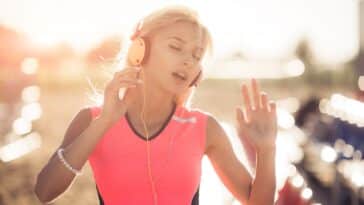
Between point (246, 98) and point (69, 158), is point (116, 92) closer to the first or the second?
point (69, 158)

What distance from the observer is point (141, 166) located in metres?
1.90

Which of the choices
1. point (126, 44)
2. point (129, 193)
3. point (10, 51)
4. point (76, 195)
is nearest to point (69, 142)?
point (129, 193)

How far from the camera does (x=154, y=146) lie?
194 centimetres

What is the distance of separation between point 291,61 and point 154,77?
27.2m

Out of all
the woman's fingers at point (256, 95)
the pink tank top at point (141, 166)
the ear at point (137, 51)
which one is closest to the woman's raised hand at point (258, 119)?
the woman's fingers at point (256, 95)

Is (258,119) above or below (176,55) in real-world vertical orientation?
below

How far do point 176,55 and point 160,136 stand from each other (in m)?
0.17

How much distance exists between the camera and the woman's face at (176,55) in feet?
6.34

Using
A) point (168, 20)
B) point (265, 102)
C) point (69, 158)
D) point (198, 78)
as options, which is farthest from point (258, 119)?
point (69, 158)

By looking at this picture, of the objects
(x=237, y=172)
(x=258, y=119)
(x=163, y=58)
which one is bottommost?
(x=237, y=172)

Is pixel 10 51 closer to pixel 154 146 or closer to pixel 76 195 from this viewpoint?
pixel 76 195

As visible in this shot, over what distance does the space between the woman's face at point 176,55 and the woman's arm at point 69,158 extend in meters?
0.18

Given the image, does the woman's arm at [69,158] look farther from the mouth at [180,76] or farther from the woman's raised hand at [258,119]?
the woman's raised hand at [258,119]

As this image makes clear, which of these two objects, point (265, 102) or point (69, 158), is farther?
point (265, 102)
